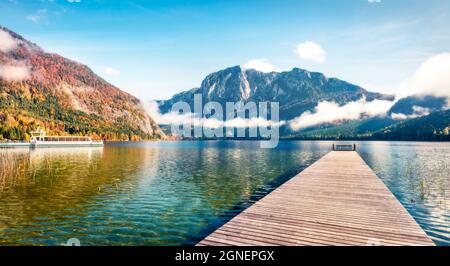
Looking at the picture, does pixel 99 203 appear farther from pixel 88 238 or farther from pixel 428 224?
pixel 428 224

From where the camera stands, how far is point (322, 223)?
15.8m

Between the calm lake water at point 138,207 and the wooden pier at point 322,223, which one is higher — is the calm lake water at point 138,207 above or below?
below

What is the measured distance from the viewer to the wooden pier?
1312 centimetres

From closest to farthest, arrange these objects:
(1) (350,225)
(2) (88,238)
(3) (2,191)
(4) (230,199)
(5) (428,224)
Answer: (1) (350,225)
(2) (88,238)
(5) (428,224)
(4) (230,199)
(3) (2,191)

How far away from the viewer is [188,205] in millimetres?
26734

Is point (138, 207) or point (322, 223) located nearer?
point (322, 223)

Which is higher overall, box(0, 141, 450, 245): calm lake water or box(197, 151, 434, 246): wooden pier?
box(197, 151, 434, 246): wooden pier

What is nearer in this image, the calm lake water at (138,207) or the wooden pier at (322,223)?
the wooden pier at (322,223)

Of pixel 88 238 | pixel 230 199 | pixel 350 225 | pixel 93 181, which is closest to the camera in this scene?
pixel 350 225

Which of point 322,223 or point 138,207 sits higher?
point 322,223

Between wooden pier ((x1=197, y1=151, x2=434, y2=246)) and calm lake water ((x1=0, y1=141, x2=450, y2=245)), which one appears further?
calm lake water ((x1=0, y1=141, x2=450, y2=245))

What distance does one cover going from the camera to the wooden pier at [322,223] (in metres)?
13.1
